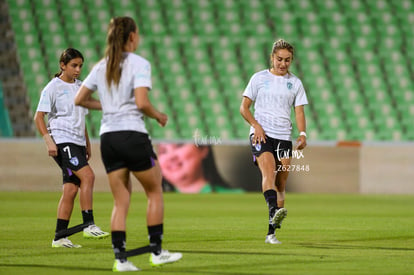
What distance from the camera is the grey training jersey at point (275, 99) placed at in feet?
31.7

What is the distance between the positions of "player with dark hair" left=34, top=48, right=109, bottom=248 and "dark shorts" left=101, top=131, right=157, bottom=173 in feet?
8.05

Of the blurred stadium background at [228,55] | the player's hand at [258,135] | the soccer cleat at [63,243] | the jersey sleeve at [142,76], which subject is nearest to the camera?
the jersey sleeve at [142,76]

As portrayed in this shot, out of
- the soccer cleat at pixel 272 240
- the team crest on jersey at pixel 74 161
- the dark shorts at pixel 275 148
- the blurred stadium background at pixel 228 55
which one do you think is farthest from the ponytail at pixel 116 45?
the blurred stadium background at pixel 228 55

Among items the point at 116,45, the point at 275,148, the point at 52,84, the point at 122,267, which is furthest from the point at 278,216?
the point at 116,45

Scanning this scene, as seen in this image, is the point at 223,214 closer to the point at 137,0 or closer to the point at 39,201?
the point at 39,201

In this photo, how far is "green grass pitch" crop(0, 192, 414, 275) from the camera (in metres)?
7.32

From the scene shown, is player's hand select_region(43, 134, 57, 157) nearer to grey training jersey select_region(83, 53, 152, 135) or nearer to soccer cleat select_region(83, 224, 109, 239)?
soccer cleat select_region(83, 224, 109, 239)

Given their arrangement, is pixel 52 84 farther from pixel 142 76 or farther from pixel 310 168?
pixel 310 168

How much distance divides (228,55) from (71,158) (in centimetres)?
1717

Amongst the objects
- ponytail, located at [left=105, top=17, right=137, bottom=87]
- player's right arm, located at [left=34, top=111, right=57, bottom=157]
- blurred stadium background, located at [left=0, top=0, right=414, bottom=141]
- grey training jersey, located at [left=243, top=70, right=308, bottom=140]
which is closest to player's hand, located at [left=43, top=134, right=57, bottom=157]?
player's right arm, located at [left=34, top=111, right=57, bottom=157]

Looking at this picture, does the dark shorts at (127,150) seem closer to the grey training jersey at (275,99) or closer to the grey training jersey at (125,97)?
the grey training jersey at (125,97)

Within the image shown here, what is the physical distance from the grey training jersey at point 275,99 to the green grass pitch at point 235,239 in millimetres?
1246

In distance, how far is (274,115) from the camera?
9648mm

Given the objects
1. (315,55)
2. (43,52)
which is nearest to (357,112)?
(315,55)
